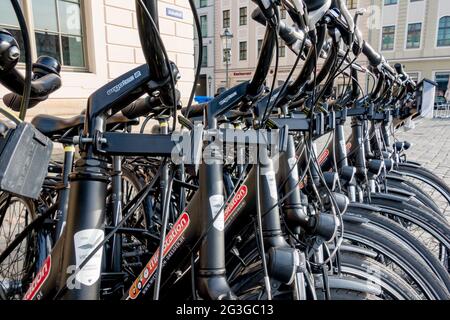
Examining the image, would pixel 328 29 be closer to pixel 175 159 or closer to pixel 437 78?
pixel 175 159

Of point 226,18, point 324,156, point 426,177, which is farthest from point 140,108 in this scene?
point 226,18

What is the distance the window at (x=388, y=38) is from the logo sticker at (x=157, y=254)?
1075 inches

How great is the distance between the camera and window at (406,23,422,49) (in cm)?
2350

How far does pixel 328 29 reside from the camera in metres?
1.40

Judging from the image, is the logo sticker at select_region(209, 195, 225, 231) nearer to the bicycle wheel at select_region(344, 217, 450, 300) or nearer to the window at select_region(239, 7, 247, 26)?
the bicycle wheel at select_region(344, 217, 450, 300)

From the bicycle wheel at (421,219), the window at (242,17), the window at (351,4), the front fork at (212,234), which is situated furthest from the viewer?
the window at (242,17)

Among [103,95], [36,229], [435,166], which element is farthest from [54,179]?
[435,166]

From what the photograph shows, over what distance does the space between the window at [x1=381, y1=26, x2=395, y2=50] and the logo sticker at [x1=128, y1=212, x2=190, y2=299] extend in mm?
27293

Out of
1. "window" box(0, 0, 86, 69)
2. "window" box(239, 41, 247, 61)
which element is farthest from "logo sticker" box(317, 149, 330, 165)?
"window" box(239, 41, 247, 61)

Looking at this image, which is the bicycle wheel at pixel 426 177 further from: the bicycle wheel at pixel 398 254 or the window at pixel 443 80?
the window at pixel 443 80

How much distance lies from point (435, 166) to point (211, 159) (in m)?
6.08

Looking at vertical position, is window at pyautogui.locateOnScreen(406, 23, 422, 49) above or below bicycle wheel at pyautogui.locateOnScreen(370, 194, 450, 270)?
above

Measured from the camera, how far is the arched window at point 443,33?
74.3ft

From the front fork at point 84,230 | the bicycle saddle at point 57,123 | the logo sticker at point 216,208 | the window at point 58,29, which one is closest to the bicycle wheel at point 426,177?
the logo sticker at point 216,208
